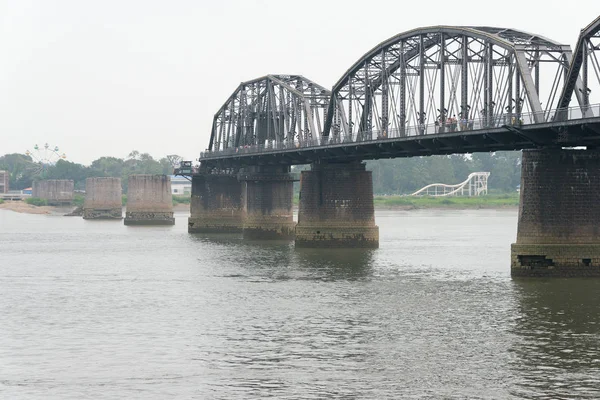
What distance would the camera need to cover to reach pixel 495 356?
37.2m

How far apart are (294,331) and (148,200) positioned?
11302cm

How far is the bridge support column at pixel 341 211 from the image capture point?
297 feet

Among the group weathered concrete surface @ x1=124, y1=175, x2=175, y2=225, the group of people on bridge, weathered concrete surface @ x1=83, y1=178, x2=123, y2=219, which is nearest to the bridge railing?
the group of people on bridge

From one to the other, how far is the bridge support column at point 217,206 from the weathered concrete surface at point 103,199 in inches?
1809

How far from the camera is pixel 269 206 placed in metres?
109

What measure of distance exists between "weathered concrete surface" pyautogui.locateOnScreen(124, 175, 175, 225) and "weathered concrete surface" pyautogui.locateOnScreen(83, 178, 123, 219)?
2133 centimetres

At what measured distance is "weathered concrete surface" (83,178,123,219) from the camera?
17525 cm

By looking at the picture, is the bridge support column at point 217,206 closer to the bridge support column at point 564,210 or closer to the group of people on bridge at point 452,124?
the group of people on bridge at point 452,124

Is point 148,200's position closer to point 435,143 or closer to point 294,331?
point 435,143

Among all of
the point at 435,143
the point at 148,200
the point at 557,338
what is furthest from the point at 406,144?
the point at 148,200

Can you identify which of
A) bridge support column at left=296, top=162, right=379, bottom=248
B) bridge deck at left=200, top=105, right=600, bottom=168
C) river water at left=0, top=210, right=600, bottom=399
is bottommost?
river water at left=0, top=210, right=600, bottom=399

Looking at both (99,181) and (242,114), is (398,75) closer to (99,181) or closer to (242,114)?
(242,114)

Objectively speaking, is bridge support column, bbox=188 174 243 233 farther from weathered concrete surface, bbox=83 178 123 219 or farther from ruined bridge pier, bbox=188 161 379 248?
weathered concrete surface, bbox=83 178 123 219

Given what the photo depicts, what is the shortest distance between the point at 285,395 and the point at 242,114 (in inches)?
3967
